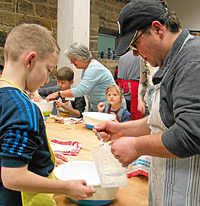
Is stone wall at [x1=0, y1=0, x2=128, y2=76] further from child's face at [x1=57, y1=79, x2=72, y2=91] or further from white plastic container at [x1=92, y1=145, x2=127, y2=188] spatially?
white plastic container at [x1=92, y1=145, x2=127, y2=188]

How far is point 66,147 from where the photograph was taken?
5.30 ft

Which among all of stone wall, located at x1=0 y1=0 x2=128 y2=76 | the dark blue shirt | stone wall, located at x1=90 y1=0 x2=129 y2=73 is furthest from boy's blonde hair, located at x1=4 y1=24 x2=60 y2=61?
stone wall, located at x1=90 y1=0 x2=129 y2=73

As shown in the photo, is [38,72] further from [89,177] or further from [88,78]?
[88,78]

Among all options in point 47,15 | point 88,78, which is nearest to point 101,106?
point 88,78

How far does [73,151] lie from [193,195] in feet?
2.91

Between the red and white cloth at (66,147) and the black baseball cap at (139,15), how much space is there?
33.8 inches

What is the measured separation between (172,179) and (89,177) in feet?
1.37

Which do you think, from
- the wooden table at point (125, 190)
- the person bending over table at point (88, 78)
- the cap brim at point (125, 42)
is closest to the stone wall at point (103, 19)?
the person bending over table at point (88, 78)

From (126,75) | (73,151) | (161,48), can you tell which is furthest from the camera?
(126,75)

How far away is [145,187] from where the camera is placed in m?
1.16

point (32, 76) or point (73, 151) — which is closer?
point (32, 76)

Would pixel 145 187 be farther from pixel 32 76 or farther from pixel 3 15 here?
pixel 3 15

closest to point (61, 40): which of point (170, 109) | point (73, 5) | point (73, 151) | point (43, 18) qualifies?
point (73, 5)

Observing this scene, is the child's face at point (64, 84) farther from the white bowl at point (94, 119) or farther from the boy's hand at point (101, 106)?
the white bowl at point (94, 119)
